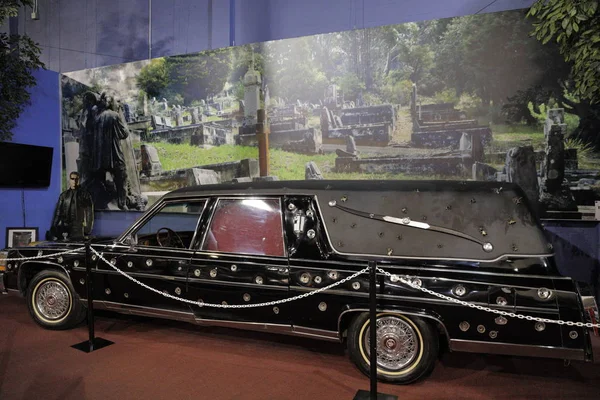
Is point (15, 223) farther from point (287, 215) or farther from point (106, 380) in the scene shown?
point (287, 215)

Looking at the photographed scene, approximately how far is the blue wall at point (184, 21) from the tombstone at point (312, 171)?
243 cm

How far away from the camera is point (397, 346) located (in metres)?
3.62

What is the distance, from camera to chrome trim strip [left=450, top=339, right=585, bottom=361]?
315cm

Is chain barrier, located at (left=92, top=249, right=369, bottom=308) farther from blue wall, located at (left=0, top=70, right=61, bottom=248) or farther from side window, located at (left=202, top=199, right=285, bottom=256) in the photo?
blue wall, located at (left=0, top=70, right=61, bottom=248)

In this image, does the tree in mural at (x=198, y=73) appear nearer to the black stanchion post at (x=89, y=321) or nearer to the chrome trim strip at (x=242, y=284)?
the black stanchion post at (x=89, y=321)

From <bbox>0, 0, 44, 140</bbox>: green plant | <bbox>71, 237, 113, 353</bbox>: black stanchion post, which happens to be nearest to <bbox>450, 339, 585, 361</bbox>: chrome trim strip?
<bbox>71, 237, 113, 353</bbox>: black stanchion post

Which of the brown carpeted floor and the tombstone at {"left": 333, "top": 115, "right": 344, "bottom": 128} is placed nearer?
the brown carpeted floor

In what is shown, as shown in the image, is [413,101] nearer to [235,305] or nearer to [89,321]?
[235,305]

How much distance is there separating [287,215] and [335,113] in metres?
3.92

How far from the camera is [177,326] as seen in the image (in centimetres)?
515

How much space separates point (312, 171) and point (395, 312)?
4580mm

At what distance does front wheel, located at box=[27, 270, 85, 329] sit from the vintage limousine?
23 centimetres

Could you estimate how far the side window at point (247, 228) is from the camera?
13.4 feet

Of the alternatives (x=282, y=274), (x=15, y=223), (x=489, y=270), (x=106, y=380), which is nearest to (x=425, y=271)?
(x=489, y=270)
